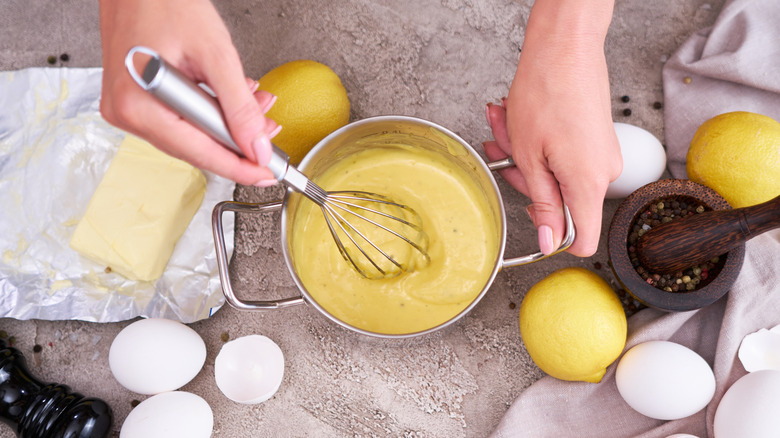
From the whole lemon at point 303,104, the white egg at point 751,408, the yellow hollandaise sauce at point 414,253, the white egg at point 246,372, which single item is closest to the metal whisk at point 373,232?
the yellow hollandaise sauce at point 414,253

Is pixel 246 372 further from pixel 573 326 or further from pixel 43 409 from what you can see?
pixel 573 326

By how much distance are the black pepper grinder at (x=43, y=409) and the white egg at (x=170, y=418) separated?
4 cm

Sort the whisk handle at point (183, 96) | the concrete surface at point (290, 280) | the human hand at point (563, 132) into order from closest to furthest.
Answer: the whisk handle at point (183, 96), the human hand at point (563, 132), the concrete surface at point (290, 280)

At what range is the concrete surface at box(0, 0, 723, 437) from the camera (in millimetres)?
805

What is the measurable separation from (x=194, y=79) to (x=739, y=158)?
0.69m

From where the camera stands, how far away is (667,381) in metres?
0.68

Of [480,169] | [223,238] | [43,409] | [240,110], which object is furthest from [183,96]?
[43,409]

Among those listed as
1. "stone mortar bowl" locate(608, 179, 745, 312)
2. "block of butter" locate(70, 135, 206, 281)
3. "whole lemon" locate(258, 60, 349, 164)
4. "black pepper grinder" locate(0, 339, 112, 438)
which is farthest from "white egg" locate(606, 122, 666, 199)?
"black pepper grinder" locate(0, 339, 112, 438)

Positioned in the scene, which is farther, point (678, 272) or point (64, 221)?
point (64, 221)

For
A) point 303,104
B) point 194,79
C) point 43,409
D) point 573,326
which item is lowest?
point 43,409

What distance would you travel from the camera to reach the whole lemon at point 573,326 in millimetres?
689

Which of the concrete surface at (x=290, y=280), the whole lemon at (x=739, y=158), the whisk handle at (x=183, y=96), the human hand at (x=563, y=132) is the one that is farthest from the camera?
the concrete surface at (x=290, y=280)

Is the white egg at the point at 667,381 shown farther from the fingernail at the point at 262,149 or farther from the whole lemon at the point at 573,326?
the fingernail at the point at 262,149

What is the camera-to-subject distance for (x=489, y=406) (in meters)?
0.80
